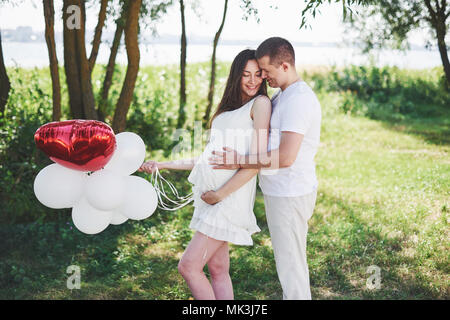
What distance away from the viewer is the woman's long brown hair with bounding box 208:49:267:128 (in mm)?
2381

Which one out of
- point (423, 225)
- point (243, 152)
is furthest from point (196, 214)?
point (423, 225)

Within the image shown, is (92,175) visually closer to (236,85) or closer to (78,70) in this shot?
(236,85)

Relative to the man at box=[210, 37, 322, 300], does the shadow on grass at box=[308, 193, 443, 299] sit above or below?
below


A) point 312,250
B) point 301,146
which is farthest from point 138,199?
point 312,250

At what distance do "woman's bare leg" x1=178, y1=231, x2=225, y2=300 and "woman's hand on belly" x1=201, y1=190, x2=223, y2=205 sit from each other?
0.56ft

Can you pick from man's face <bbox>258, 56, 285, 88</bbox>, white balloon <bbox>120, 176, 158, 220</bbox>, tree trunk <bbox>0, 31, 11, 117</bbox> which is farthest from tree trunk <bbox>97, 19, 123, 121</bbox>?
man's face <bbox>258, 56, 285, 88</bbox>

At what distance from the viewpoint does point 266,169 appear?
2.31 metres

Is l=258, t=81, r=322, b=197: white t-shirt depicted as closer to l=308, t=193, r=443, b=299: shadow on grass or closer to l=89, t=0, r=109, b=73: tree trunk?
l=308, t=193, r=443, b=299: shadow on grass

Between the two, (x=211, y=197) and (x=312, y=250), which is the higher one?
(x=211, y=197)

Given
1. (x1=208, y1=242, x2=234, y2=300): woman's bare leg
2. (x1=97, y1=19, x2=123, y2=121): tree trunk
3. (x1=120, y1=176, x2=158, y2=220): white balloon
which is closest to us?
(x1=120, y1=176, x2=158, y2=220): white balloon

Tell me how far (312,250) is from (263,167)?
1.99m

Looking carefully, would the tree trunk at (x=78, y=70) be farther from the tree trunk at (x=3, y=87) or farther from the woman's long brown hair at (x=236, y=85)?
the woman's long brown hair at (x=236, y=85)

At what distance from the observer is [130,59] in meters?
4.66

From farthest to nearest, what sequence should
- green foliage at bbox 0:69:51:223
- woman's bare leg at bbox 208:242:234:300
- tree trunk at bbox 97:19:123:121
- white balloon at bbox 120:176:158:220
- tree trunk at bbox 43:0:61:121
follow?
tree trunk at bbox 97:19:123:121, green foliage at bbox 0:69:51:223, tree trunk at bbox 43:0:61:121, woman's bare leg at bbox 208:242:234:300, white balloon at bbox 120:176:158:220
